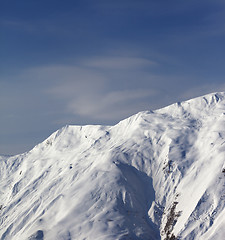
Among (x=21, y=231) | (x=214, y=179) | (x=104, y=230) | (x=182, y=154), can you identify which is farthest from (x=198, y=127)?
(x=21, y=231)

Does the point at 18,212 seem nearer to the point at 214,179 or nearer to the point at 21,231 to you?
the point at 21,231

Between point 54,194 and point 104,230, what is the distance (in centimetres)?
4445

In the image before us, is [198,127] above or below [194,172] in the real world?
above

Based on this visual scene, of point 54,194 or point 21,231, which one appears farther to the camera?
point 54,194

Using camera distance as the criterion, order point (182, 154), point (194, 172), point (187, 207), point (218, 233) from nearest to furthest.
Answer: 1. point (218, 233)
2. point (187, 207)
3. point (194, 172)
4. point (182, 154)

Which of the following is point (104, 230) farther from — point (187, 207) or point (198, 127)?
point (198, 127)

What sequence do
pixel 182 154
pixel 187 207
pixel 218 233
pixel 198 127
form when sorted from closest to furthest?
pixel 218 233
pixel 187 207
pixel 182 154
pixel 198 127

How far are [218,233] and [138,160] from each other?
62.8m

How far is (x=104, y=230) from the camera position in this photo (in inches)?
6073

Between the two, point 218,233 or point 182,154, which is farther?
point 182,154

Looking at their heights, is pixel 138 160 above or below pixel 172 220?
above

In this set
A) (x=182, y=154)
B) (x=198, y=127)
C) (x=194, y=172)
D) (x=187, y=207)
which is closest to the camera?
(x=187, y=207)

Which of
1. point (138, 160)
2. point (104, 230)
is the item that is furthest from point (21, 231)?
point (138, 160)

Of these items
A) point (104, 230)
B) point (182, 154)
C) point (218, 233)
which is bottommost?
point (218, 233)
